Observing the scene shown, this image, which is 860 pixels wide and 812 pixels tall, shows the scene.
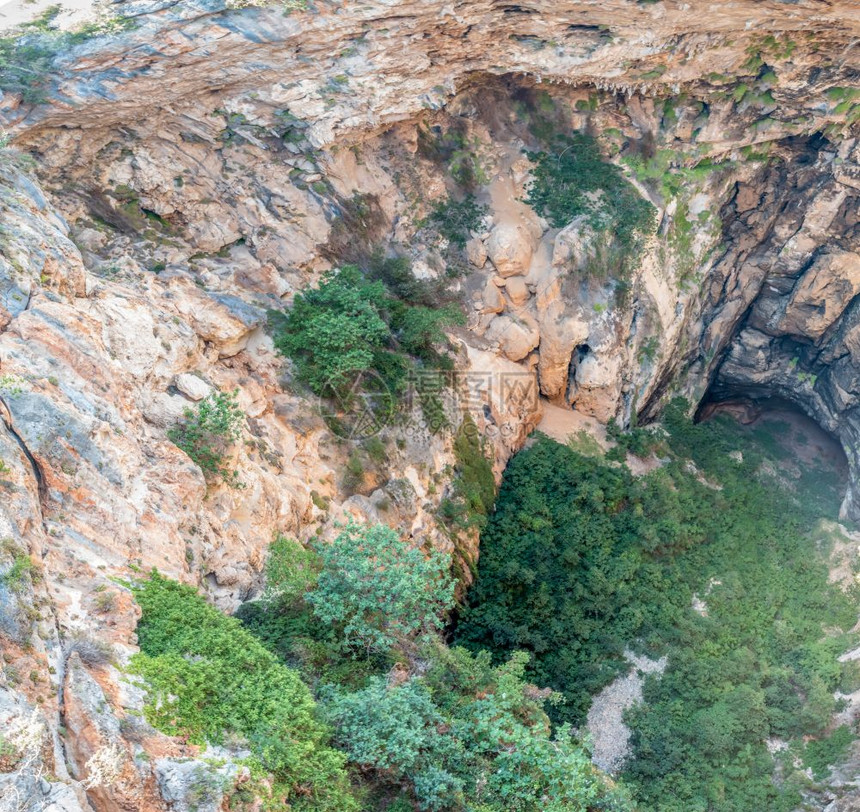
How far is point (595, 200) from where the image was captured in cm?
2220

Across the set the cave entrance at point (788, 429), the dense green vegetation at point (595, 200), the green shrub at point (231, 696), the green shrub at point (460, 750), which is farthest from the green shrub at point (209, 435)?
the cave entrance at point (788, 429)

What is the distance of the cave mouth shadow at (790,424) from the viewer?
26.3m

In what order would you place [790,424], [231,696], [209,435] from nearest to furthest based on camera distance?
[231,696] < [209,435] < [790,424]

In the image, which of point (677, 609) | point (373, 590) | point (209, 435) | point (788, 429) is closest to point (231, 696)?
point (373, 590)

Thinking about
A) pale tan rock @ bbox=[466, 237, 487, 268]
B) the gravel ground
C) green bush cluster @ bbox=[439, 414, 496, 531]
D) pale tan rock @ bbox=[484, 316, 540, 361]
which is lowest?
the gravel ground

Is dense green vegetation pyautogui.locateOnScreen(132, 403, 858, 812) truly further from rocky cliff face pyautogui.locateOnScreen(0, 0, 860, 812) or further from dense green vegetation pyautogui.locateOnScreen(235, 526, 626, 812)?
rocky cliff face pyautogui.locateOnScreen(0, 0, 860, 812)

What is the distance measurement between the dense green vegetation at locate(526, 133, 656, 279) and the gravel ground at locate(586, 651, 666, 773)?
35.0 feet

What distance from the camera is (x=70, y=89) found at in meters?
16.1

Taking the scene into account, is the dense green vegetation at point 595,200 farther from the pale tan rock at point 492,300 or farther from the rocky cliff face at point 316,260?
the pale tan rock at point 492,300

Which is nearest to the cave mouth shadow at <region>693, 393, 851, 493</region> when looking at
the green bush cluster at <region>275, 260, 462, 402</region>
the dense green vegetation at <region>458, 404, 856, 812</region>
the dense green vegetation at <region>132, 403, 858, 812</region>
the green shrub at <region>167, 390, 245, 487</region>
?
the dense green vegetation at <region>132, 403, 858, 812</region>

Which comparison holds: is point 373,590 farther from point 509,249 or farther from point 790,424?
point 790,424

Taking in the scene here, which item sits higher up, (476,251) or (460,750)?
(476,251)

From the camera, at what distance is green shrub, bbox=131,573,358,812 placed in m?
9.12

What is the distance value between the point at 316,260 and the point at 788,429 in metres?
18.5
